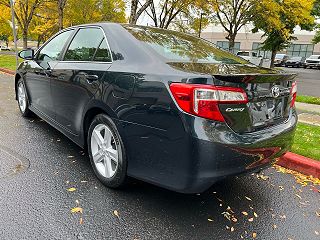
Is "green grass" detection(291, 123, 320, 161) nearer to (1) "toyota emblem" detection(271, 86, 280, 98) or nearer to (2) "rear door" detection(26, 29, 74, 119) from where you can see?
(1) "toyota emblem" detection(271, 86, 280, 98)

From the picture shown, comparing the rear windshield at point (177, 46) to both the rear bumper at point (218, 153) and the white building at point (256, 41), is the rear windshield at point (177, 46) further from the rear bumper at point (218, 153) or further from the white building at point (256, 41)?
the white building at point (256, 41)

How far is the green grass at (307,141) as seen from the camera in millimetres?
4215

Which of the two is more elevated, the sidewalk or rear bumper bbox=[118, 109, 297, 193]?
rear bumper bbox=[118, 109, 297, 193]

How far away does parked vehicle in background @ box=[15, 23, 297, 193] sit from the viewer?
2332 mm

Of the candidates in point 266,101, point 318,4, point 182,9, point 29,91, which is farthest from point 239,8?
point 266,101

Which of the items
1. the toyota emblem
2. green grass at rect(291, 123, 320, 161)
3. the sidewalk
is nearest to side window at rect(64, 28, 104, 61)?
the toyota emblem

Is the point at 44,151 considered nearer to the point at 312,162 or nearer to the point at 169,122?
the point at 169,122

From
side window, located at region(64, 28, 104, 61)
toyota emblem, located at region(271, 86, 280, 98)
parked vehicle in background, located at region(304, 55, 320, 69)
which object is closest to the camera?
toyota emblem, located at region(271, 86, 280, 98)

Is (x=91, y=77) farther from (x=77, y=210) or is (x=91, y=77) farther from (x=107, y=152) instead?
(x=77, y=210)

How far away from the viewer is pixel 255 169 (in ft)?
8.66

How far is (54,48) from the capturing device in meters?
4.38

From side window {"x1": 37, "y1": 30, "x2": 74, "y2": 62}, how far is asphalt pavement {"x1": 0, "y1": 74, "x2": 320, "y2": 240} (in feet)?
4.54

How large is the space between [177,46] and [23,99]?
3.48 m

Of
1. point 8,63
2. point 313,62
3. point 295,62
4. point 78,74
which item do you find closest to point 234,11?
point 8,63
